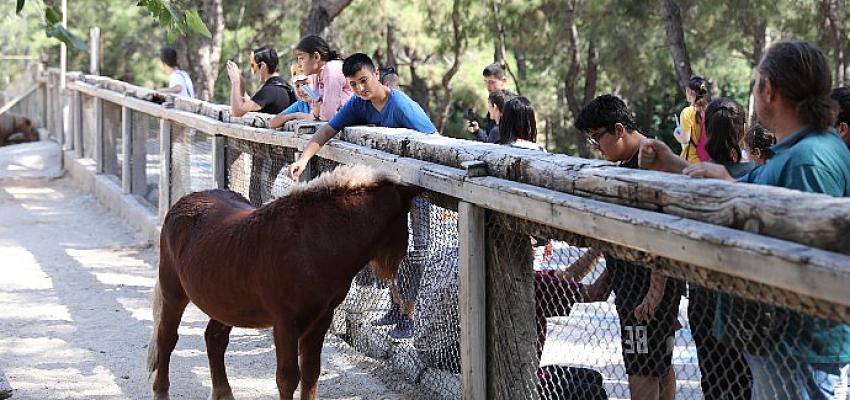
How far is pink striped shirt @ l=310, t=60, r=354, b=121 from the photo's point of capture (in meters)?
7.50

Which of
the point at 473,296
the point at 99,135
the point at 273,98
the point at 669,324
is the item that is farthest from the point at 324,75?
the point at 99,135

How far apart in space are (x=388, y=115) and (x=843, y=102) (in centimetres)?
268

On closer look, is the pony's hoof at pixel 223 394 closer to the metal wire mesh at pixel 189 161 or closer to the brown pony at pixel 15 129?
the metal wire mesh at pixel 189 161

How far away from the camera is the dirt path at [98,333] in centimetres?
635

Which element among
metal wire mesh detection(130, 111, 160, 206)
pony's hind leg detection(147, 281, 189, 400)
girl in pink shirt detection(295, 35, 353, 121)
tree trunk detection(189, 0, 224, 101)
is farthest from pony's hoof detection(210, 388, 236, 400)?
tree trunk detection(189, 0, 224, 101)

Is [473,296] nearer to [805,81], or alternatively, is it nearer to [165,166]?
[805,81]

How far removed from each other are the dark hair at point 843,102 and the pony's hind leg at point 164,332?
3239mm

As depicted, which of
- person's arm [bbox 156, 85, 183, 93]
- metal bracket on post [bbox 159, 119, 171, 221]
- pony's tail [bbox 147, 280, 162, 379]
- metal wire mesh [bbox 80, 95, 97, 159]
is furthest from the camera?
metal wire mesh [bbox 80, 95, 97, 159]

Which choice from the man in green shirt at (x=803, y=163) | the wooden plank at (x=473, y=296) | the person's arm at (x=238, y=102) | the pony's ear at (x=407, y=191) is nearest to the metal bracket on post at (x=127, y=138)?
the person's arm at (x=238, y=102)

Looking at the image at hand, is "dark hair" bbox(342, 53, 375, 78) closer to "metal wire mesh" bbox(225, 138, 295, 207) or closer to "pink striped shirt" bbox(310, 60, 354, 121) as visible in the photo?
"metal wire mesh" bbox(225, 138, 295, 207)

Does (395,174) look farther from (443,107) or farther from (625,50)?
(443,107)

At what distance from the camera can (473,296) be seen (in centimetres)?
459

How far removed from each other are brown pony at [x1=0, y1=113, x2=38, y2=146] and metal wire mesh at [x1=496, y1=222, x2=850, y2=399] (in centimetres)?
2208

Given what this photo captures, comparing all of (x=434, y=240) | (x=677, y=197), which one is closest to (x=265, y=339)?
(x=434, y=240)
